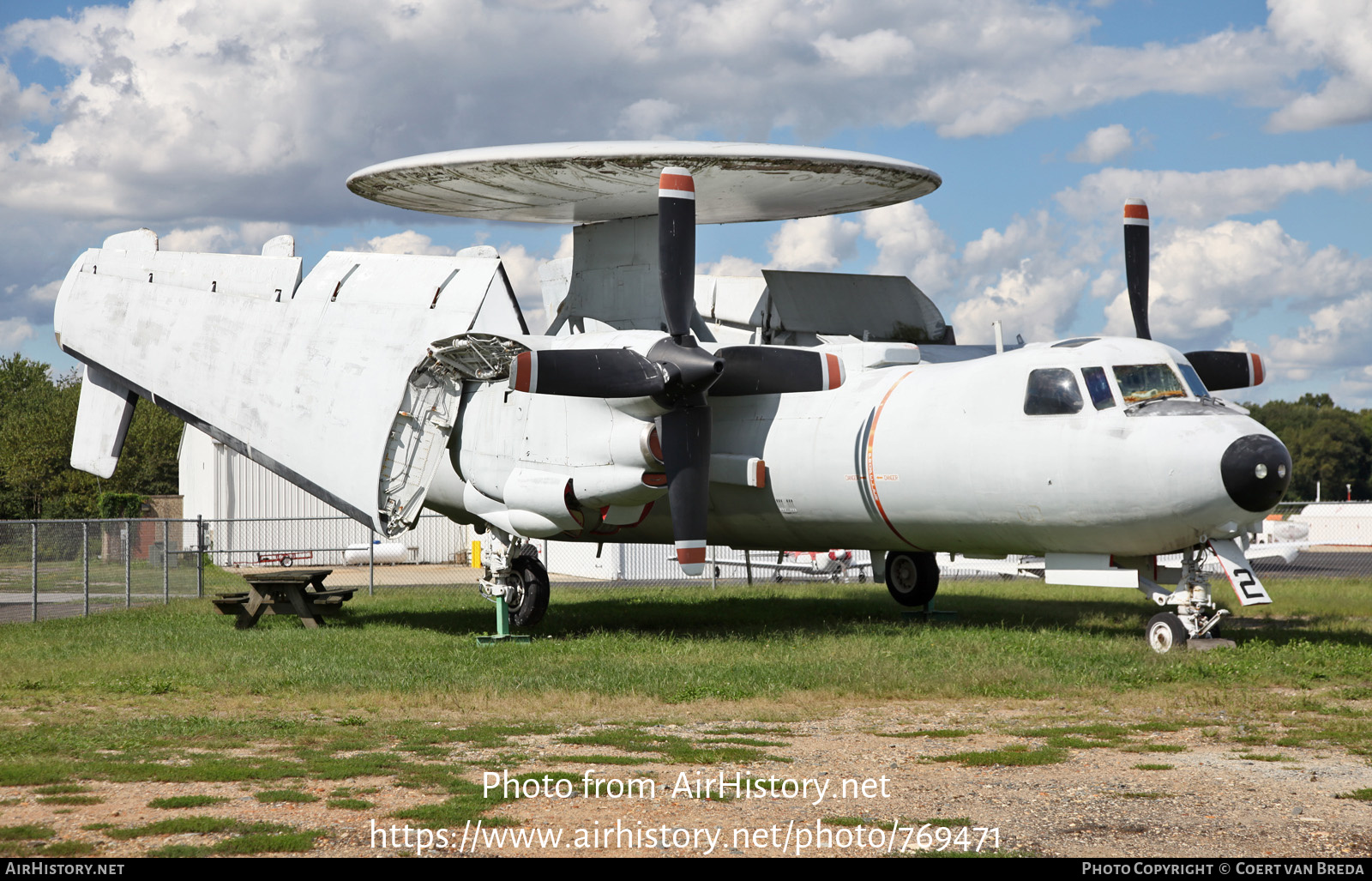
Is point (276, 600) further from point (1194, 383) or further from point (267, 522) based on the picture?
point (267, 522)

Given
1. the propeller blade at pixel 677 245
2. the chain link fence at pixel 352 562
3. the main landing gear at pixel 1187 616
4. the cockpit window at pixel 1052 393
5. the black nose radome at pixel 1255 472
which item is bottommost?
the chain link fence at pixel 352 562

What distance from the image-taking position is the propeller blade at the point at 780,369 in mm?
15891

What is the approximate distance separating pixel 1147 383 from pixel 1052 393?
1026 mm

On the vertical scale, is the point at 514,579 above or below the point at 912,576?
above

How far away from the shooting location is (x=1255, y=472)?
39.5 ft

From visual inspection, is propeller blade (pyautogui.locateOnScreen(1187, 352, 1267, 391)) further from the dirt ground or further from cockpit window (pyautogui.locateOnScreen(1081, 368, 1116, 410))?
the dirt ground

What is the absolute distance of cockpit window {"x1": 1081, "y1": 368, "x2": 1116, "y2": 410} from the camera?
1320 centimetres

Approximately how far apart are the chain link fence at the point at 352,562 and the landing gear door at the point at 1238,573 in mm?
8434

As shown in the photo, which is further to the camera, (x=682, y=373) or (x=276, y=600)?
(x=276, y=600)

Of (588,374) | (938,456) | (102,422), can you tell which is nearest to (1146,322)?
(938,456)

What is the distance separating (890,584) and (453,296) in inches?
343

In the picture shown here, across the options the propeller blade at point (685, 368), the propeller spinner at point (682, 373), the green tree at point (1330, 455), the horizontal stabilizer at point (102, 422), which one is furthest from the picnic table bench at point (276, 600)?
the green tree at point (1330, 455)

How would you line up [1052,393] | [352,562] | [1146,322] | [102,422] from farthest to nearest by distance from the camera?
[352,562]
[102,422]
[1146,322]
[1052,393]

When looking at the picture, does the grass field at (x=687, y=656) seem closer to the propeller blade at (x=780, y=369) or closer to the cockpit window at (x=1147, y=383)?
the cockpit window at (x=1147, y=383)
